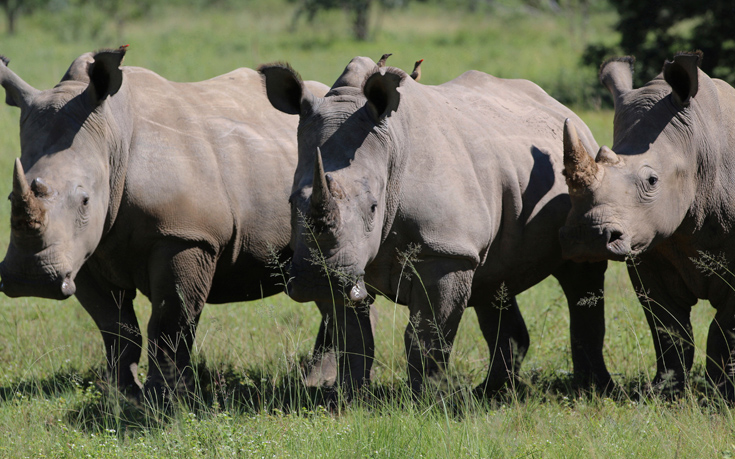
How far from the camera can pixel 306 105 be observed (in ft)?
14.2

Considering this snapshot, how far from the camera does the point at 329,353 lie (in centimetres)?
596

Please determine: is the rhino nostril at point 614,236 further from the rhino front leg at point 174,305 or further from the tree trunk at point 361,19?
the tree trunk at point 361,19

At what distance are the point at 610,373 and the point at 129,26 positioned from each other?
Result: 28.8 meters

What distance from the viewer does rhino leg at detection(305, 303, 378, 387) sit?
15.6ft

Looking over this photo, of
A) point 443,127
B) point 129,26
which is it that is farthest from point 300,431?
point 129,26

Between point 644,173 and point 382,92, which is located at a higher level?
point 382,92

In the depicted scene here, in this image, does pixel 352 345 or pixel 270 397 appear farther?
pixel 270 397

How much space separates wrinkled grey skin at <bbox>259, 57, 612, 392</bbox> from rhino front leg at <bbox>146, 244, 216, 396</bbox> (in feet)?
2.65

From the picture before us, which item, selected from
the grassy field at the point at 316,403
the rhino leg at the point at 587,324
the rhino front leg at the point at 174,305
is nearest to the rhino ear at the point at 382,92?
the grassy field at the point at 316,403

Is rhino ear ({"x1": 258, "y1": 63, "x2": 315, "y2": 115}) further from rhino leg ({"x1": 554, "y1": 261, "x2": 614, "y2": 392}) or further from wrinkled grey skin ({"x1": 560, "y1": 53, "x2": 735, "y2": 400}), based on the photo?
rhino leg ({"x1": 554, "y1": 261, "x2": 614, "y2": 392})

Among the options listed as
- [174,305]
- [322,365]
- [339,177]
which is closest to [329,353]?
[322,365]

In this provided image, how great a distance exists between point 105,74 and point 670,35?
37.5 feet

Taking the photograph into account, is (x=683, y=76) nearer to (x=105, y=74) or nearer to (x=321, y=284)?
(x=321, y=284)

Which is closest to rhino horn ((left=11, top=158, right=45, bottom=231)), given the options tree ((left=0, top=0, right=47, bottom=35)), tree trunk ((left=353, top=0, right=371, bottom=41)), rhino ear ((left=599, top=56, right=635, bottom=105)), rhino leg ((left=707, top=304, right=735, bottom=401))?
rhino ear ((left=599, top=56, right=635, bottom=105))
